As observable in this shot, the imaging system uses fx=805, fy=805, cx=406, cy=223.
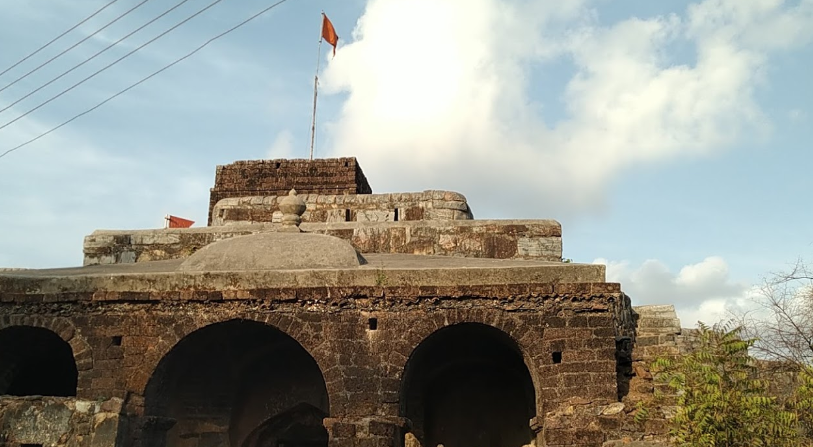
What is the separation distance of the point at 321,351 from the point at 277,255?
1590 millimetres

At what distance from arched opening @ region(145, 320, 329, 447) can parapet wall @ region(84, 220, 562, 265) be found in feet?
8.53

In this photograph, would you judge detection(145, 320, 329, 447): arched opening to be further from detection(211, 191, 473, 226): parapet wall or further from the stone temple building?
detection(211, 191, 473, 226): parapet wall

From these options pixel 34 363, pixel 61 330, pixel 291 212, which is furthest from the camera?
pixel 291 212

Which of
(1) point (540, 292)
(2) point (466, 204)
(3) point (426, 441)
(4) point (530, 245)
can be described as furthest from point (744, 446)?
(2) point (466, 204)

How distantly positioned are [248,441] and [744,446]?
6.97 metres

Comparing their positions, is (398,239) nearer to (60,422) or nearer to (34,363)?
(34,363)

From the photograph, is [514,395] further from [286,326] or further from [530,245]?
[286,326]

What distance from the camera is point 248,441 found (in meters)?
12.1

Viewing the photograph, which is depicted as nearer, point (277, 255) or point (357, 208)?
point (277, 255)

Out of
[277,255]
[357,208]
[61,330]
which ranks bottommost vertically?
[61,330]

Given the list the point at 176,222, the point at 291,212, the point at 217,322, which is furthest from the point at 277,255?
the point at 176,222

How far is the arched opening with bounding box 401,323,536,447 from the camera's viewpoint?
11.4m

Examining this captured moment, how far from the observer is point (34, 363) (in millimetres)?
11672

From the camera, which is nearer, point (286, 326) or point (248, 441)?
point (286, 326)
